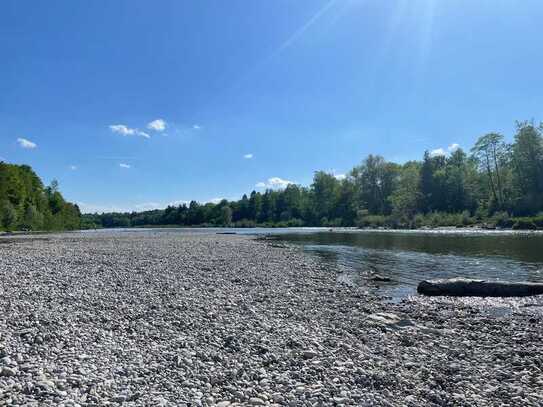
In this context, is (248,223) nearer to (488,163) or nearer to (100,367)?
(488,163)

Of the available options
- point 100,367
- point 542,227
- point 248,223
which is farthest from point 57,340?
point 248,223

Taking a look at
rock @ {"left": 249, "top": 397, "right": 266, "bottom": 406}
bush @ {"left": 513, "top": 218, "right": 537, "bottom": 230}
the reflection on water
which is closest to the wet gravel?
rock @ {"left": 249, "top": 397, "right": 266, "bottom": 406}

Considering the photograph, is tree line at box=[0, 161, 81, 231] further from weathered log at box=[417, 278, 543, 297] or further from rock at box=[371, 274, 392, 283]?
weathered log at box=[417, 278, 543, 297]

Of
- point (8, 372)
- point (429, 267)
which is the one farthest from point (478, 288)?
point (8, 372)

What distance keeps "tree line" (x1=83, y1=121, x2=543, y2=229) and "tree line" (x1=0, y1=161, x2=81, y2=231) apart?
8350cm

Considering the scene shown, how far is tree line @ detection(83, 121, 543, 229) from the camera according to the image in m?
84.2

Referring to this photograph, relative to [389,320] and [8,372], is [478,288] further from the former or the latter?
[8,372]

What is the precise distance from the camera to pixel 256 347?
8375 mm

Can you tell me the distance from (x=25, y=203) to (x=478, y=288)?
114 meters

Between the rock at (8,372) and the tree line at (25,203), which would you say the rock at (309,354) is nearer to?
the rock at (8,372)

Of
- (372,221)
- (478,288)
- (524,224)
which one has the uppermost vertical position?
(372,221)

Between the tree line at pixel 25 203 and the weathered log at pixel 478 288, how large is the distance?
98183 mm

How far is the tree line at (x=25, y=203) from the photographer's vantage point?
89.8 meters

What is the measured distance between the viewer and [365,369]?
7258 millimetres
